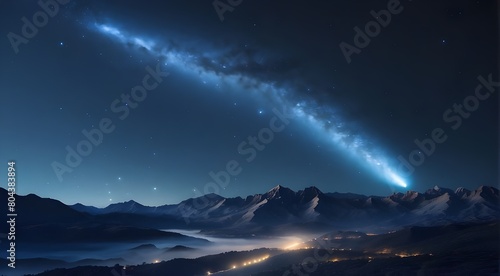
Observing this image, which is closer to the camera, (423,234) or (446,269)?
(446,269)

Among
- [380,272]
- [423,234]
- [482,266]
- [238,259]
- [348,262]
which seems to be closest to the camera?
[482,266]

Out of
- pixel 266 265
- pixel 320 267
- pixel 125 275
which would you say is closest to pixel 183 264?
pixel 125 275

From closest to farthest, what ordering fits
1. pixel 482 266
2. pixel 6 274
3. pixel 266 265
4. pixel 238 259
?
pixel 482 266, pixel 266 265, pixel 238 259, pixel 6 274

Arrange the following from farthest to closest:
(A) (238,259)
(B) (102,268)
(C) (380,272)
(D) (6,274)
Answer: (D) (6,274), (A) (238,259), (B) (102,268), (C) (380,272)

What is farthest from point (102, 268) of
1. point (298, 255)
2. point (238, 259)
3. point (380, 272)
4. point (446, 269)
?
point (446, 269)

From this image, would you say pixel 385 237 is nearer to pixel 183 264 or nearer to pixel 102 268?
pixel 183 264

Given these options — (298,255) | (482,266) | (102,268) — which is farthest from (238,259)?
(482,266)

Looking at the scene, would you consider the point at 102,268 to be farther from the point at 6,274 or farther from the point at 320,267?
the point at 6,274

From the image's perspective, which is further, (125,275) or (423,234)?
(423,234)

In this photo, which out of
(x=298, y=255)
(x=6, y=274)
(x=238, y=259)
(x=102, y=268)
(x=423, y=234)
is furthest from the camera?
(x=6, y=274)
